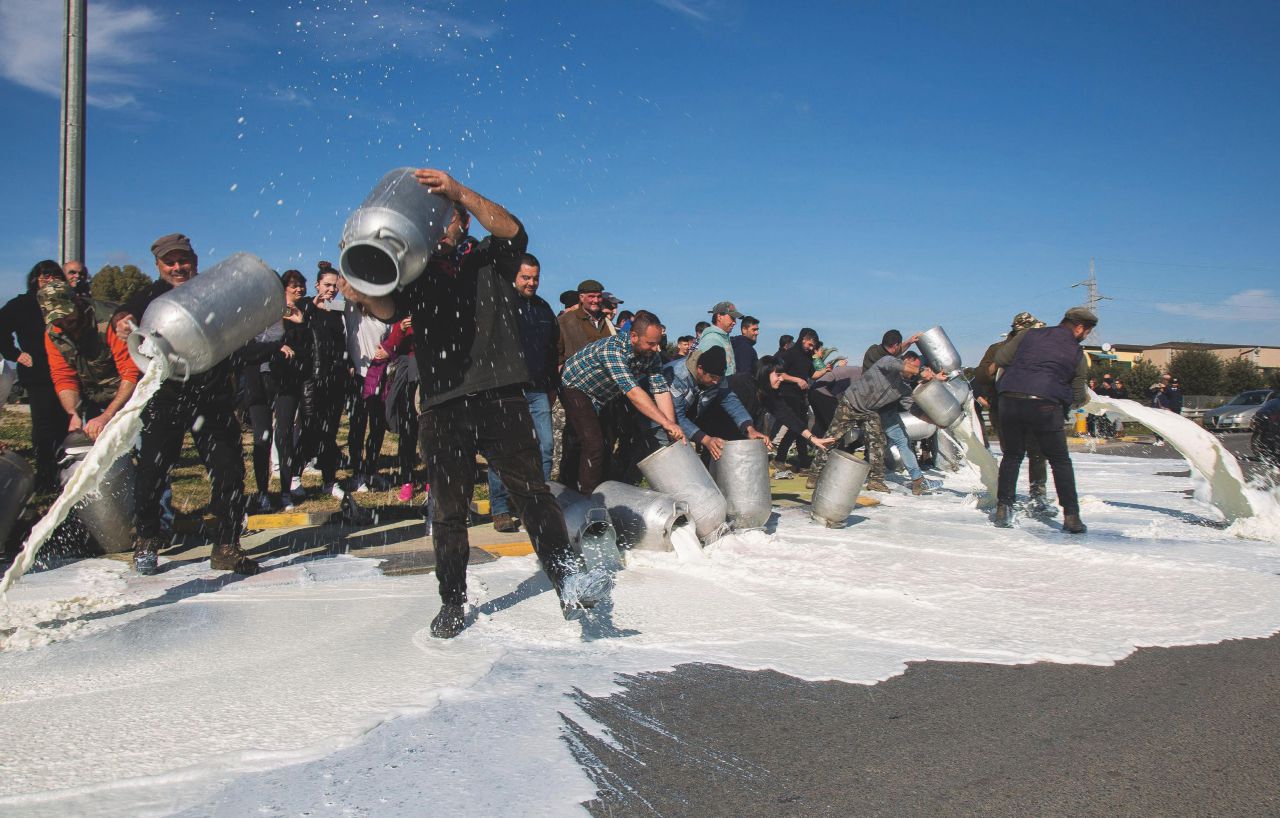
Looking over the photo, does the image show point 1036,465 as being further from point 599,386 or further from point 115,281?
point 115,281

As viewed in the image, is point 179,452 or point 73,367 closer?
point 179,452

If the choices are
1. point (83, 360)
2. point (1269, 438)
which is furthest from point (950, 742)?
point (1269, 438)

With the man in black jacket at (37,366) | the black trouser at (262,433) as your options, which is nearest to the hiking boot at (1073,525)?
the black trouser at (262,433)

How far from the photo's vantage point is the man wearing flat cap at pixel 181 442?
5.04 metres

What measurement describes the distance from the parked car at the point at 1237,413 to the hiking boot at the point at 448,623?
29.3m

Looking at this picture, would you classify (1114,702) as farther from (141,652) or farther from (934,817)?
(141,652)

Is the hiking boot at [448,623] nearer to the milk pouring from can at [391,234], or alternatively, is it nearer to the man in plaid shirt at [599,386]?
the milk pouring from can at [391,234]

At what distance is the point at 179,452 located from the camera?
16.7 ft

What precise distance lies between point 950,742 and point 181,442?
14.0 feet

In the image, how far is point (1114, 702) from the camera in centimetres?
315

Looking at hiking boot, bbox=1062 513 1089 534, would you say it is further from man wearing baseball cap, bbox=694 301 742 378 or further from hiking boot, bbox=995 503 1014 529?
man wearing baseball cap, bbox=694 301 742 378

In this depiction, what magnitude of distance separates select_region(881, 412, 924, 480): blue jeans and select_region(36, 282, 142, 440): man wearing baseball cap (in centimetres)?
730

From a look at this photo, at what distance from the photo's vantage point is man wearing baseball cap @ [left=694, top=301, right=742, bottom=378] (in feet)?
31.2

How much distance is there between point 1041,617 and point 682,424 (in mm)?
3130
